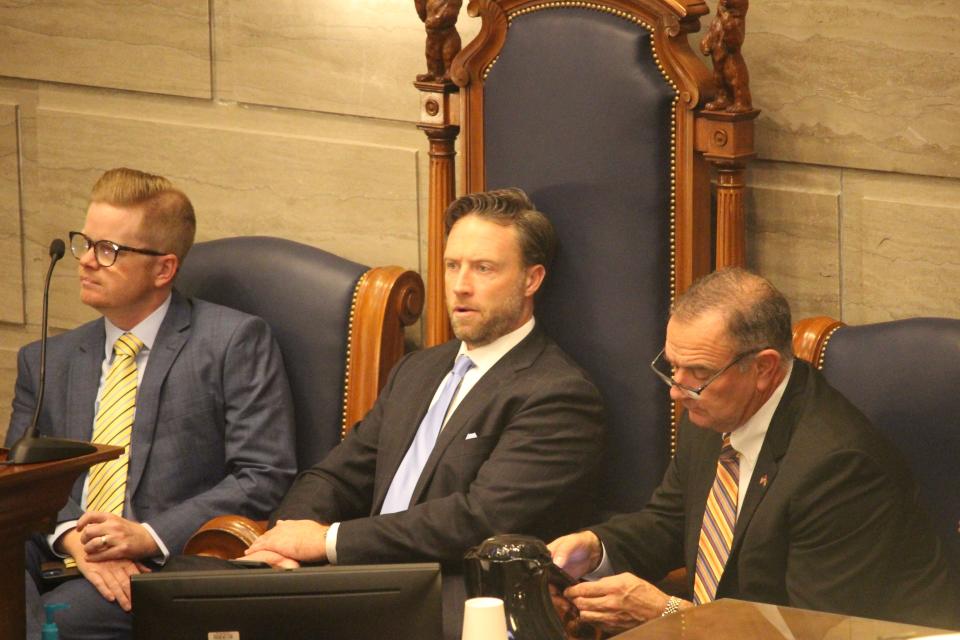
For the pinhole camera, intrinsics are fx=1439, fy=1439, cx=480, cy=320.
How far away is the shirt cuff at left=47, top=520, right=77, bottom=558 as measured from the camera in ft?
12.0

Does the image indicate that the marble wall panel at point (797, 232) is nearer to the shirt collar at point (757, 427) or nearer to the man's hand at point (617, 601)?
the shirt collar at point (757, 427)

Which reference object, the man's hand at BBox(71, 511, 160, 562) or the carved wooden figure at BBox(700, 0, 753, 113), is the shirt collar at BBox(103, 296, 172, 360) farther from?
the carved wooden figure at BBox(700, 0, 753, 113)

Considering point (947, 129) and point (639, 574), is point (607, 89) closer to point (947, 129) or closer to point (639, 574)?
point (947, 129)

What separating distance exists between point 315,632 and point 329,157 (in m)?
2.40

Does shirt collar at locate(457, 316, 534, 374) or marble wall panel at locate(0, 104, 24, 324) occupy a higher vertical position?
marble wall panel at locate(0, 104, 24, 324)

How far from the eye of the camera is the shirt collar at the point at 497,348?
11.4ft

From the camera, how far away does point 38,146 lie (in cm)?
469

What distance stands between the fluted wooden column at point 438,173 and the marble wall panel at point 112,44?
0.95m

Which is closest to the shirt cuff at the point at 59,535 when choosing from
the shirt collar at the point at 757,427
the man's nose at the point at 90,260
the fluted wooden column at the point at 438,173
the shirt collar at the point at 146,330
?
the shirt collar at the point at 146,330

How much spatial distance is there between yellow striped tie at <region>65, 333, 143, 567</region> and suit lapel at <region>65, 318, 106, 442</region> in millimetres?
25

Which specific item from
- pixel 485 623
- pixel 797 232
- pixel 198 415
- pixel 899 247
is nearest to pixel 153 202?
pixel 198 415

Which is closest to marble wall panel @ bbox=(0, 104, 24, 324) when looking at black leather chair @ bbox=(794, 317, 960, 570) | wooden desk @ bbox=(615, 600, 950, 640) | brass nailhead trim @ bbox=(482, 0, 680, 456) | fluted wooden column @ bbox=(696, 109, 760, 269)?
brass nailhead trim @ bbox=(482, 0, 680, 456)

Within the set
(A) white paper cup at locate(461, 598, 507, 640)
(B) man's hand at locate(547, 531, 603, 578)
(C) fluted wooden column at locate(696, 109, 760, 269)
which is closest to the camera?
(A) white paper cup at locate(461, 598, 507, 640)

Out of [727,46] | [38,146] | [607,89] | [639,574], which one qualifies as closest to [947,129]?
[727,46]
